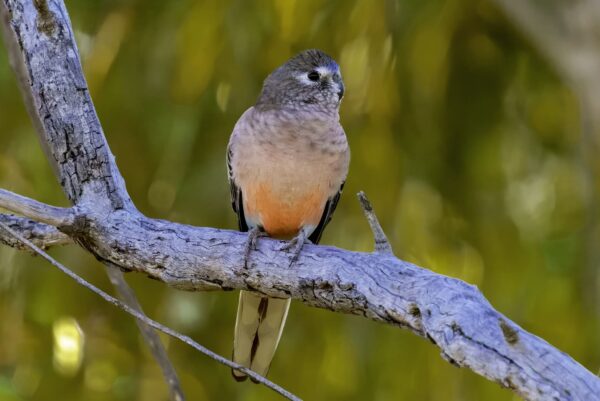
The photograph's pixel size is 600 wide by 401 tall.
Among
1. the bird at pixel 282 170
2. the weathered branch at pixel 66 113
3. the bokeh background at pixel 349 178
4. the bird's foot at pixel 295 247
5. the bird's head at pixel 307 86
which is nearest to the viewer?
the bird's foot at pixel 295 247

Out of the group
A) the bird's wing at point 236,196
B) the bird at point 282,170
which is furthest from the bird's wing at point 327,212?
the bird's wing at point 236,196

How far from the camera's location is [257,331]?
3.33 meters

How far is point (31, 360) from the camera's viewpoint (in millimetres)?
4371

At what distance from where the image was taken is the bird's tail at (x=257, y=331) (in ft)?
10.8

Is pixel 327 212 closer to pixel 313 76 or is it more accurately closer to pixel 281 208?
pixel 281 208

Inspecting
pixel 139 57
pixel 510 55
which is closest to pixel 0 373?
pixel 139 57

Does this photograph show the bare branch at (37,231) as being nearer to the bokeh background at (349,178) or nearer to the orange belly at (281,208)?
the orange belly at (281,208)

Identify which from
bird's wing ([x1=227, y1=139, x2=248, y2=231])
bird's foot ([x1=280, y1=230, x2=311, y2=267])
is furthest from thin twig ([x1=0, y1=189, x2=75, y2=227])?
bird's wing ([x1=227, y1=139, x2=248, y2=231])

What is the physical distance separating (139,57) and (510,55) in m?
1.78

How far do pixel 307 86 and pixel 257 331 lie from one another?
907mm

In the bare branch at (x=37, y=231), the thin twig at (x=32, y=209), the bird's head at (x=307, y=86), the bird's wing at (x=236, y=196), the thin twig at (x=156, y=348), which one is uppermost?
the bird's head at (x=307, y=86)

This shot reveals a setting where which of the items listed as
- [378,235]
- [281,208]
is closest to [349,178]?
[281,208]

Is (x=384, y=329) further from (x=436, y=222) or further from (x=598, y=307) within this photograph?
(x=598, y=307)

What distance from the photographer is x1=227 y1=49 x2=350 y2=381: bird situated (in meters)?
3.28
